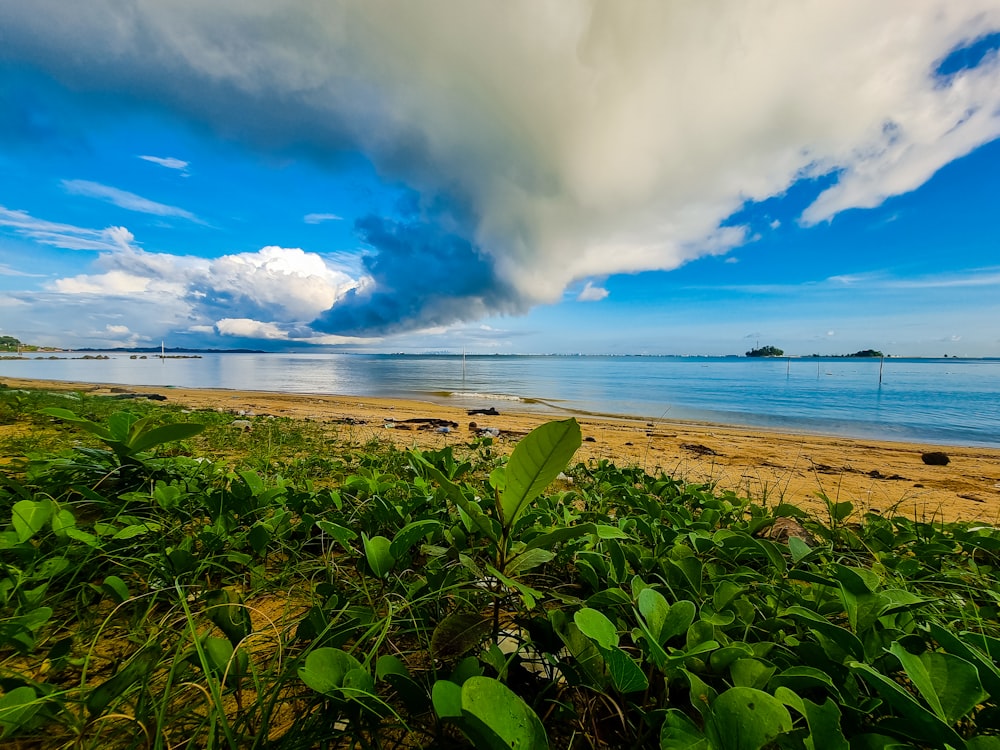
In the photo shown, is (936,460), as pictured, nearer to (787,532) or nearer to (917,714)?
(787,532)

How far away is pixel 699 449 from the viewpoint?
8359mm

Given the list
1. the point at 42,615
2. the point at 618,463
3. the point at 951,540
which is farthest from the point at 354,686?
the point at 618,463

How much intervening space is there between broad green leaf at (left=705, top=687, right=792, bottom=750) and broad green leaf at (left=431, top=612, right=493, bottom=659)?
452 millimetres

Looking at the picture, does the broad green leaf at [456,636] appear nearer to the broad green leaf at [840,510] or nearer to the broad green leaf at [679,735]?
the broad green leaf at [679,735]

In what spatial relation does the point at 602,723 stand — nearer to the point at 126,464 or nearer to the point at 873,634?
the point at 873,634

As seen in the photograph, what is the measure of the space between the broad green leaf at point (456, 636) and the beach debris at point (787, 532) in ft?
5.05

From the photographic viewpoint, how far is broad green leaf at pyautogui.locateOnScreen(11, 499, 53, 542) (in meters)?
1.16

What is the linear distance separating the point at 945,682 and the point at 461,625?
816 mm

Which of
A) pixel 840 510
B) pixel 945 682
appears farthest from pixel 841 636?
pixel 840 510

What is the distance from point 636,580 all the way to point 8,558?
177 cm

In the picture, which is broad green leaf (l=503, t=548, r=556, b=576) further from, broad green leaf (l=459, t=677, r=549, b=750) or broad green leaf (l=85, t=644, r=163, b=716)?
broad green leaf (l=85, t=644, r=163, b=716)

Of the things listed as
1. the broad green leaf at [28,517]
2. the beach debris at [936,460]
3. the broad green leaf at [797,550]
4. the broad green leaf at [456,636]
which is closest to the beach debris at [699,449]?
the beach debris at [936,460]

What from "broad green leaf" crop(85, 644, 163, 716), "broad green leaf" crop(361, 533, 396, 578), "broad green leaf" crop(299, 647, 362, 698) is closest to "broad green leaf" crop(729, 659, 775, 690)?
"broad green leaf" crop(299, 647, 362, 698)

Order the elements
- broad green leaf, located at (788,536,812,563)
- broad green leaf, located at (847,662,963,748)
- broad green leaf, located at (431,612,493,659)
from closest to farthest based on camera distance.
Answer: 1. broad green leaf, located at (847,662,963,748)
2. broad green leaf, located at (431,612,493,659)
3. broad green leaf, located at (788,536,812,563)
